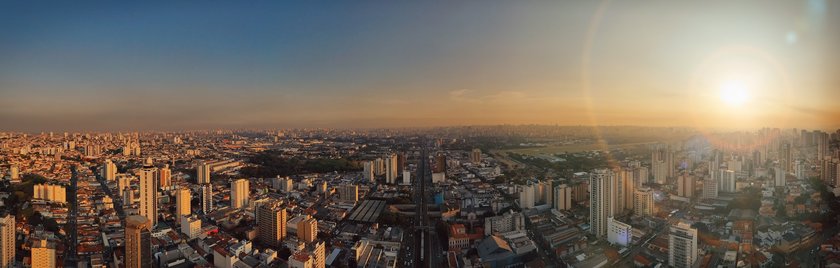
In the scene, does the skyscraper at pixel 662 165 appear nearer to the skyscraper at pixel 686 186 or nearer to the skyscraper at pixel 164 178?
the skyscraper at pixel 686 186

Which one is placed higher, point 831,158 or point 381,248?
point 831,158

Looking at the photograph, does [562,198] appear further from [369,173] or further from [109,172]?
[109,172]

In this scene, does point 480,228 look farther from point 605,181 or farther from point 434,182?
point 434,182

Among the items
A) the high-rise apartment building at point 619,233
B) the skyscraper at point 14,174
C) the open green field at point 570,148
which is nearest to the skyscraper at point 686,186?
the high-rise apartment building at point 619,233

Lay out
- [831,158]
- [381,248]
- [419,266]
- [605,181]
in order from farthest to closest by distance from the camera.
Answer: [831,158], [605,181], [381,248], [419,266]

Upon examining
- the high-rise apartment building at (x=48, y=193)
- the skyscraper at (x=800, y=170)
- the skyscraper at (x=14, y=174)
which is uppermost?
the skyscraper at (x=800, y=170)

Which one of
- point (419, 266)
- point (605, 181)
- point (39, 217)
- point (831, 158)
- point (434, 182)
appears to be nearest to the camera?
point (419, 266)

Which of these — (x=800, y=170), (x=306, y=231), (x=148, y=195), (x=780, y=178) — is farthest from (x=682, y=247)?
(x=148, y=195)

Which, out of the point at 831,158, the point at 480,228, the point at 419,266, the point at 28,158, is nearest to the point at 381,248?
the point at 419,266
